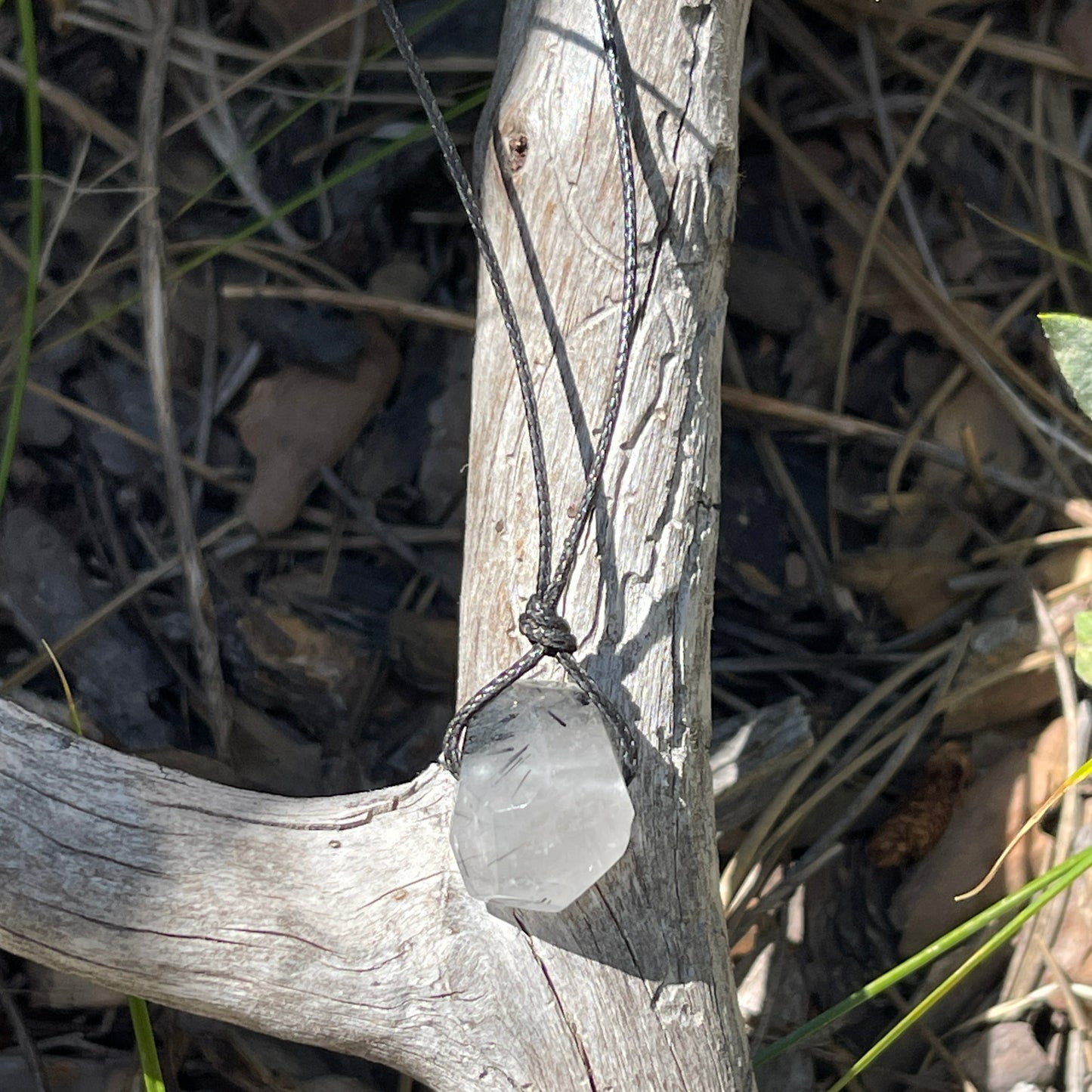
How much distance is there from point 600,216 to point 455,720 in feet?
1.85

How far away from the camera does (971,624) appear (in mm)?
1653

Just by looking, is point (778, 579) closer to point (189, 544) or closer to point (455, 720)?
point (455, 720)

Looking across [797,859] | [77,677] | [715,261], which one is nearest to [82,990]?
[77,677]

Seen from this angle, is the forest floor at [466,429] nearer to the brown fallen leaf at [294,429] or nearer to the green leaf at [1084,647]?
the brown fallen leaf at [294,429]

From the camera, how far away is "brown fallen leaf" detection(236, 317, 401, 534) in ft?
5.41

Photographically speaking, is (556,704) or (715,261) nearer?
(556,704)

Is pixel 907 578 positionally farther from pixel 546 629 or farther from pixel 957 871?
pixel 546 629

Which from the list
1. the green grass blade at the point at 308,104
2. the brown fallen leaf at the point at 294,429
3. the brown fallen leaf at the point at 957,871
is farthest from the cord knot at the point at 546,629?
the green grass blade at the point at 308,104

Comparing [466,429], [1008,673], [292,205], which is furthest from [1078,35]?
[292,205]

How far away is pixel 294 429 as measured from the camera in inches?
65.1

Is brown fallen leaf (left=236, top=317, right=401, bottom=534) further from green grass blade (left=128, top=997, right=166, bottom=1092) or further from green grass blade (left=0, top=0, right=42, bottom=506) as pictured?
green grass blade (left=128, top=997, right=166, bottom=1092)

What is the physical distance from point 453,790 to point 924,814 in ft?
2.77

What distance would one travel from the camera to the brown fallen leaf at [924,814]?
1.57m

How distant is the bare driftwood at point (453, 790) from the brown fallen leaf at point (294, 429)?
20.2 inches
